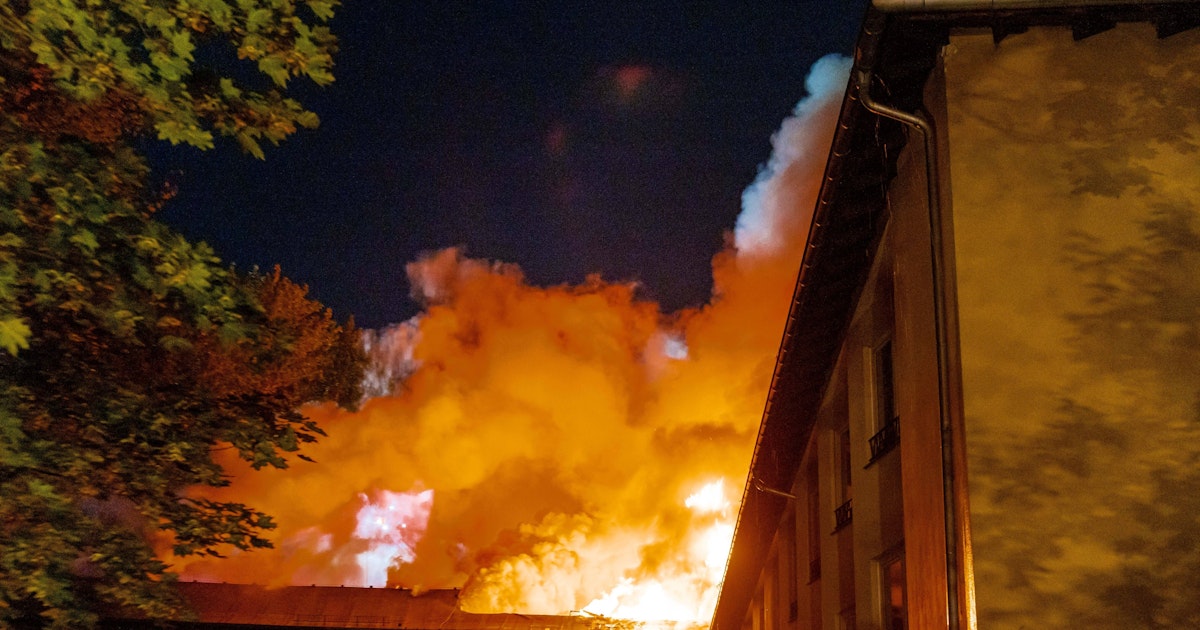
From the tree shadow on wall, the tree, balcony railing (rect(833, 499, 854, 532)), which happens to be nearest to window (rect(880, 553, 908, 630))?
balcony railing (rect(833, 499, 854, 532))

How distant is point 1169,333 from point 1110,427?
85 cm

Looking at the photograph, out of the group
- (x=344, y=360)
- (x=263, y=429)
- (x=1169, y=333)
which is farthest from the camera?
(x=344, y=360)

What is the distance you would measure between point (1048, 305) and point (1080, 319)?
25 cm

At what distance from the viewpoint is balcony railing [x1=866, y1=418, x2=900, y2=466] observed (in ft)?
33.8

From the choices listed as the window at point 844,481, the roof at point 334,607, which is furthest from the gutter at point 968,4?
the roof at point 334,607

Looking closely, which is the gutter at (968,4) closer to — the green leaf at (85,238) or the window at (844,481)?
the green leaf at (85,238)

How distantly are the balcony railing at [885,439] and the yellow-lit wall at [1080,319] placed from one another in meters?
3.16

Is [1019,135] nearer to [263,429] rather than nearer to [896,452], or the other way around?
[896,452]

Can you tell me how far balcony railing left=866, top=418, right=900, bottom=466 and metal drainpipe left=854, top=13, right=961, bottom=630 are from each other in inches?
104

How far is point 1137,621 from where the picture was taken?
657 centimetres

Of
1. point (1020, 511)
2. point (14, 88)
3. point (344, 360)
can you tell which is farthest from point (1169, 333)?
point (344, 360)

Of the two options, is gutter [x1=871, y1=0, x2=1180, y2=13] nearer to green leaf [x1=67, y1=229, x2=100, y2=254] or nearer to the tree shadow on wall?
the tree shadow on wall

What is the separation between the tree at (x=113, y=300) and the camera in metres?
7.19

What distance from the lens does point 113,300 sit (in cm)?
763
